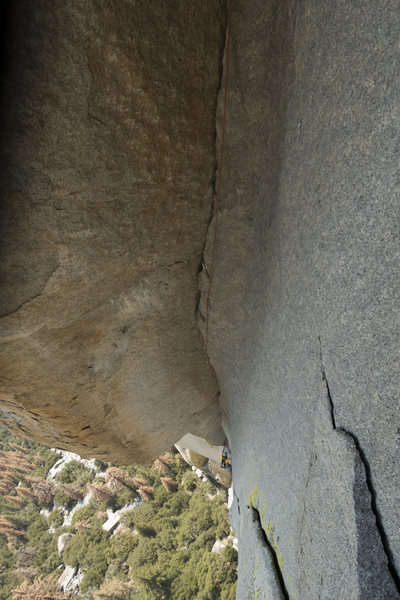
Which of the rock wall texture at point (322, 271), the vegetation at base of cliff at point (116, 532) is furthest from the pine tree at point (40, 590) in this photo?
the rock wall texture at point (322, 271)

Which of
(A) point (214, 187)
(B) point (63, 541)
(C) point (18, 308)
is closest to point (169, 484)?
(B) point (63, 541)

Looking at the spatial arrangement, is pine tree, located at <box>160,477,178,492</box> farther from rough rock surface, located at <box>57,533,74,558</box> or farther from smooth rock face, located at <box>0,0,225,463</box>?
smooth rock face, located at <box>0,0,225,463</box>

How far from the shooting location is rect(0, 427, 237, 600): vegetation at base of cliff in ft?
28.1

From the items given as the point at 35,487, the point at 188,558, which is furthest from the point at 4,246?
the point at 35,487

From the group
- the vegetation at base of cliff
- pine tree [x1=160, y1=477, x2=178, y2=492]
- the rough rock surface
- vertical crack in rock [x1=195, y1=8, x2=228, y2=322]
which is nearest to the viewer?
vertical crack in rock [x1=195, y1=8, x2=228, y2=322]

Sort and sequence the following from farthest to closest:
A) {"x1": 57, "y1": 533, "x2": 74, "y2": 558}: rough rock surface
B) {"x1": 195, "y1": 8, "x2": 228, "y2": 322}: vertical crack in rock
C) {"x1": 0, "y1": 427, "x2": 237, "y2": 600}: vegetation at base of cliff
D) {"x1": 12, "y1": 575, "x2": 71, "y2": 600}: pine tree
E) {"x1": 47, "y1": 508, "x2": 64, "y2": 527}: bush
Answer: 1. {"x1": 47, "y1": 508, "x2": 64, "y2": 527}: bush
2. {"x1": 57, "y1": 533, "x2": 74, "y2": 558}: rough rock surface
3. {"x1": 12, "y1": 575, "x2": 71, "y2": 600}: pine tree
4. {"x1": 0, "y1": 427, "x2": 237, "y2": 600}: vegetation at base of cliff
5. {"x1": 195, "y1": 8, "x2": 228, "y2": 322}: vertical crack in rock

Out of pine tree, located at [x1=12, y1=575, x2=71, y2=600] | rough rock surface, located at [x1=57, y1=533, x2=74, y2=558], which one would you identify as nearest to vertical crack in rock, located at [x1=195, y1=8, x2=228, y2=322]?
pine tree, located at [x1=12, y1=575, x2=71, y2=600]

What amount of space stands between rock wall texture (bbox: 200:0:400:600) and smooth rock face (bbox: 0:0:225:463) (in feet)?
0.72

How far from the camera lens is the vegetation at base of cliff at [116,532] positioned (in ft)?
28.1

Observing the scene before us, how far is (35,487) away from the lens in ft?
55.8

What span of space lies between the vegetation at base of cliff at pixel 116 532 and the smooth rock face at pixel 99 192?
281 inches

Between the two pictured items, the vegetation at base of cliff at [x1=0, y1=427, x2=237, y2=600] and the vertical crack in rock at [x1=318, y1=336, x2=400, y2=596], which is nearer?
the vertical crack in rock at [x1=318, y1=336, x2=400, y2=596]

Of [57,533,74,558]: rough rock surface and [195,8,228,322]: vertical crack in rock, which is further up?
[195,8,228,322]: vertical crack in rock

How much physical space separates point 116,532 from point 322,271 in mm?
13718
